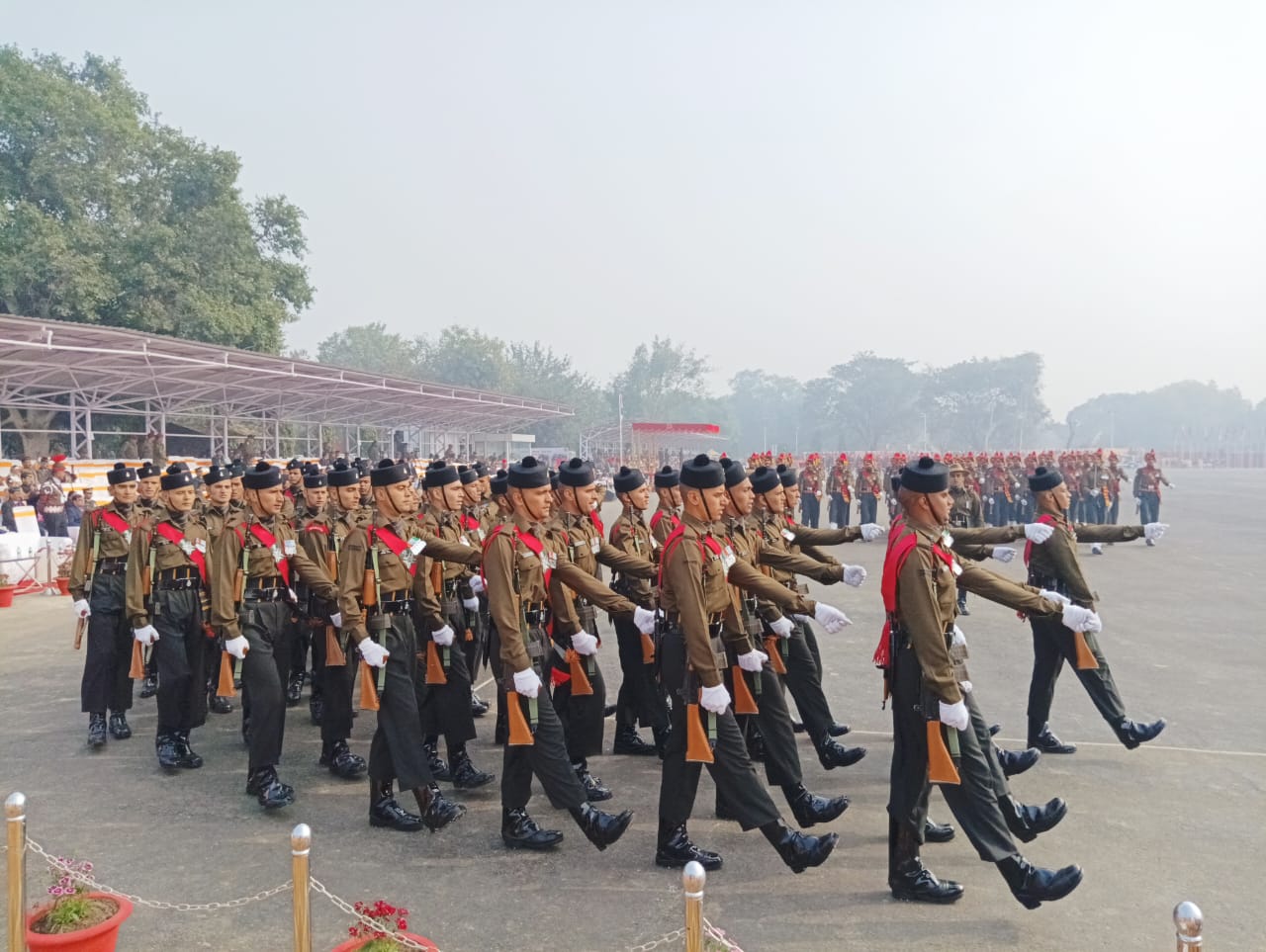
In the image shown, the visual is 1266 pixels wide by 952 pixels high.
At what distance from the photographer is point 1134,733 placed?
5695mm

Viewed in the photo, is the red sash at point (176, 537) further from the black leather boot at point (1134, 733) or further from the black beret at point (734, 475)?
the black leather boot at point (1134, 733)

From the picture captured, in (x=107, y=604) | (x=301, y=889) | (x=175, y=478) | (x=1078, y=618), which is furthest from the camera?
(x=107, y=604)

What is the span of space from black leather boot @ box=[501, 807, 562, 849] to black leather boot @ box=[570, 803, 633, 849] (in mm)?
224

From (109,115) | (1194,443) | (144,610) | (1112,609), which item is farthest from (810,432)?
(144,610)

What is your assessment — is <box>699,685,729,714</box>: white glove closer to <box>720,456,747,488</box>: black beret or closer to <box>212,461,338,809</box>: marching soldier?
<box>720,456,747,488</box>: black beret

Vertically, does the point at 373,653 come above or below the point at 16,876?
Answer: above

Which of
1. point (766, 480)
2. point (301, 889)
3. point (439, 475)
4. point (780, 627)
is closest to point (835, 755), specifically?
point (780, 627)

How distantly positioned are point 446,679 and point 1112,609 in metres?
8.98

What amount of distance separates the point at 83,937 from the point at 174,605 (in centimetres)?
325

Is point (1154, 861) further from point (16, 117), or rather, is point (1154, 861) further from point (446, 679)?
point (16, 117)

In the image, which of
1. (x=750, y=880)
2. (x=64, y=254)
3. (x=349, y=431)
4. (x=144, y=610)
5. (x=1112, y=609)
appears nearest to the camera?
(x=750, y=880)

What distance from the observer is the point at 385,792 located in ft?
16.4

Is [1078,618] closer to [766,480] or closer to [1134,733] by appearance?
[1134,733]

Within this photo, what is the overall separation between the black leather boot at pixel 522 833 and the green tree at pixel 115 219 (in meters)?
25.4
